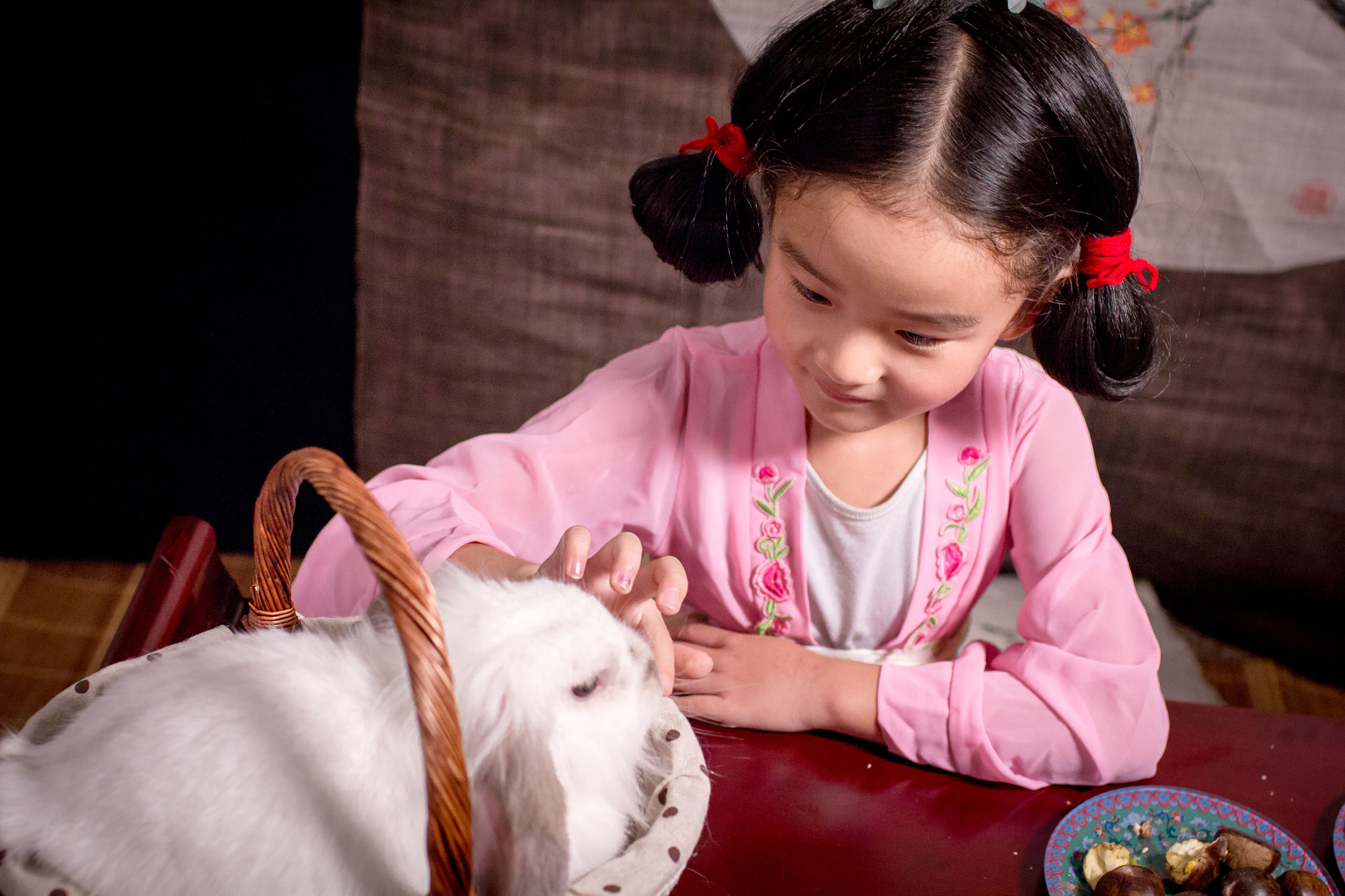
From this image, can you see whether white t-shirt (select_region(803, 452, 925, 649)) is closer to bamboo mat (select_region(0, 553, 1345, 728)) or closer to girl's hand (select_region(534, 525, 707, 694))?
girl's hand (select_region(534, 525, 707, 694))

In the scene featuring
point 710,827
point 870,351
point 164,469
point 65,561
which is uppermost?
point 870,351

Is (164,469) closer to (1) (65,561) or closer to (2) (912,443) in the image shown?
(1) (65,561)

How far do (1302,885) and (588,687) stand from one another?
53cm

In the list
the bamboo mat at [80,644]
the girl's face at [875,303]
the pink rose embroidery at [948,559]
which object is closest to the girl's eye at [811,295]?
the girl's face at [875,303]

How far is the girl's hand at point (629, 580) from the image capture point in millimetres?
723

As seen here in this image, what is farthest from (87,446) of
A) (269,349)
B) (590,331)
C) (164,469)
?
(590,331)

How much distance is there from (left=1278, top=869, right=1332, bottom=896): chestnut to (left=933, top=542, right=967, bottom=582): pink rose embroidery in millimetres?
365

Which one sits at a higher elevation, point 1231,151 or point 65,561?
point 1231,151

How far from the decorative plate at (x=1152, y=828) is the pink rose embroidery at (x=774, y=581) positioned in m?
0.33

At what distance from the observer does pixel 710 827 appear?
73cm

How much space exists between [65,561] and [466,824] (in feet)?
4.58

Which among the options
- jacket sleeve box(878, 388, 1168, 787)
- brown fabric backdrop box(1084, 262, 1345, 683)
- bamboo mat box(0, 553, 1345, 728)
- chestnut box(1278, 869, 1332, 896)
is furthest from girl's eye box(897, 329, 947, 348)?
bamboo mat box(0, 553, 1345, 728)

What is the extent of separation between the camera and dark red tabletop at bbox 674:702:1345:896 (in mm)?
699

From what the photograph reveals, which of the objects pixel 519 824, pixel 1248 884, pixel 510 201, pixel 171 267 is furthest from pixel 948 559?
pixel 171 267
